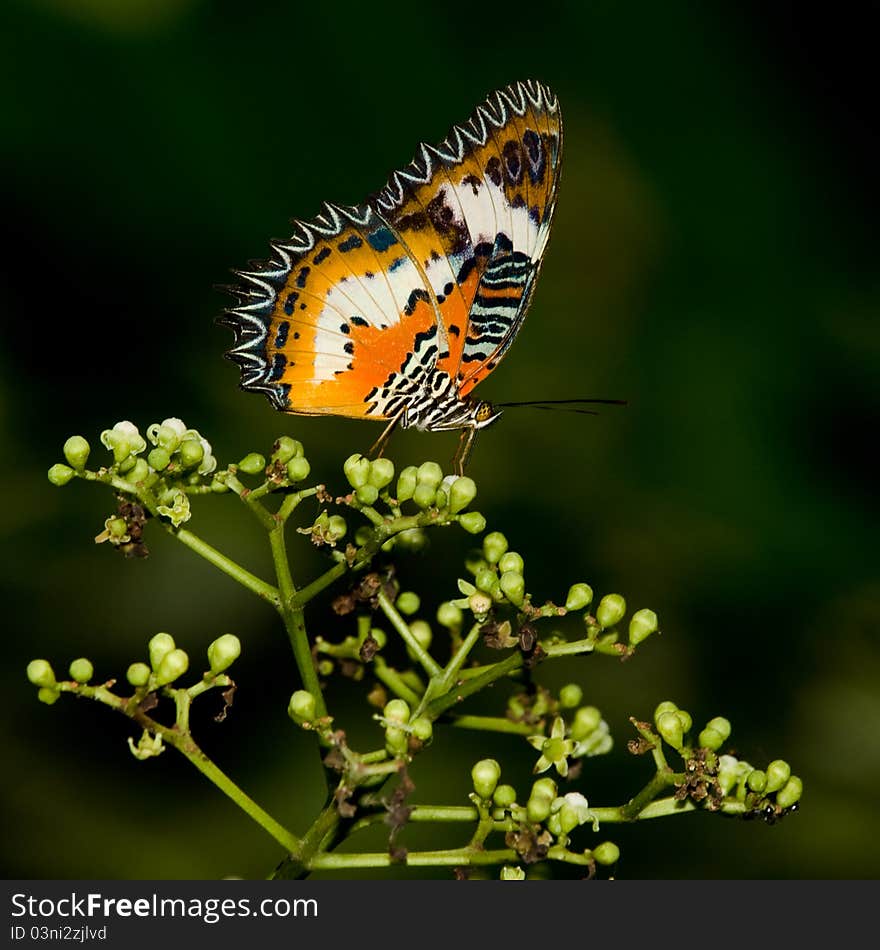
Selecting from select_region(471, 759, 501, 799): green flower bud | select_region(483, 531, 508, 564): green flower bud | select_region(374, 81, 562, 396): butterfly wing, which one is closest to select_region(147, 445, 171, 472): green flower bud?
select_region(483, 531, 508, 564): green flower bud

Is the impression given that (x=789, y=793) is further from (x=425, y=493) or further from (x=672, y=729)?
(x=425, y=493)

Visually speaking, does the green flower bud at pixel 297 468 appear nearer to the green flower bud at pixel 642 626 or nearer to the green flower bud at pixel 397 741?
the green flower bud at pixel 397 741

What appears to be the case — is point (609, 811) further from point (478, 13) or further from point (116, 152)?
point (478, 13)

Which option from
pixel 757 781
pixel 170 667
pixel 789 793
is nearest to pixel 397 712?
pixel 170 667

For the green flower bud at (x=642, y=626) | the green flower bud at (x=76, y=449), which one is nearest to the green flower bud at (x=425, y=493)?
the green flower bud at (x=642, y=626)

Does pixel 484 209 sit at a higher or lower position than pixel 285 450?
higher

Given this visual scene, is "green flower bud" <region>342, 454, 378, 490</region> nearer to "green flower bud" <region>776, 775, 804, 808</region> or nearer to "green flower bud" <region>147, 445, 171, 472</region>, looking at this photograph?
"green flower bud" <region>147, 445, 171, 472</region>

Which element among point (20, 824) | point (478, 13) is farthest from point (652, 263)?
point (20, 824)
